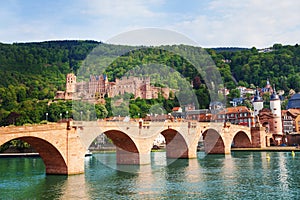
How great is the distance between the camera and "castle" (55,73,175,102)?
7831cm

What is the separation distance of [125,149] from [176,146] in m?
13.3

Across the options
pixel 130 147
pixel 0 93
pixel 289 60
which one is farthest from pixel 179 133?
pixel 289 60

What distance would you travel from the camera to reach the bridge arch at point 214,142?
67.6m

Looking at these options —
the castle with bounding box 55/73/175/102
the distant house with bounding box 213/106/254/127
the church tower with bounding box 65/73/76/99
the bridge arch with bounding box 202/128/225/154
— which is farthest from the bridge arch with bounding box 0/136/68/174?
the church tower with bounding box 65/73/76/99

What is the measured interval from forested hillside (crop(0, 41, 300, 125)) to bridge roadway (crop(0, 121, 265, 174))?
2524 cm

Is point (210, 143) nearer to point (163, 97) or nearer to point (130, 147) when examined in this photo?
point (163, 97)

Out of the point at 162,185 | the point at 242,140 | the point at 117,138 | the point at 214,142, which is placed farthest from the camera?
the point at 242,140

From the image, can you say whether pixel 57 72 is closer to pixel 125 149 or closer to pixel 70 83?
pixel 70 83

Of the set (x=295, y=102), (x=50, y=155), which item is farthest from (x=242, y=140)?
(x=50, y=155)

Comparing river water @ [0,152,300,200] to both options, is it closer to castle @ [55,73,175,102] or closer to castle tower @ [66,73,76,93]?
castle @ [55,73,175,102]

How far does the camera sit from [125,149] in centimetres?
4775

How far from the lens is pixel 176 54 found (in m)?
83.4

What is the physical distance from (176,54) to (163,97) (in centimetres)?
1070

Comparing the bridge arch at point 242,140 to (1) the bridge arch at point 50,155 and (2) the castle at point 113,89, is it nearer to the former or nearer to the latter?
(2) the castle at point 113,89
